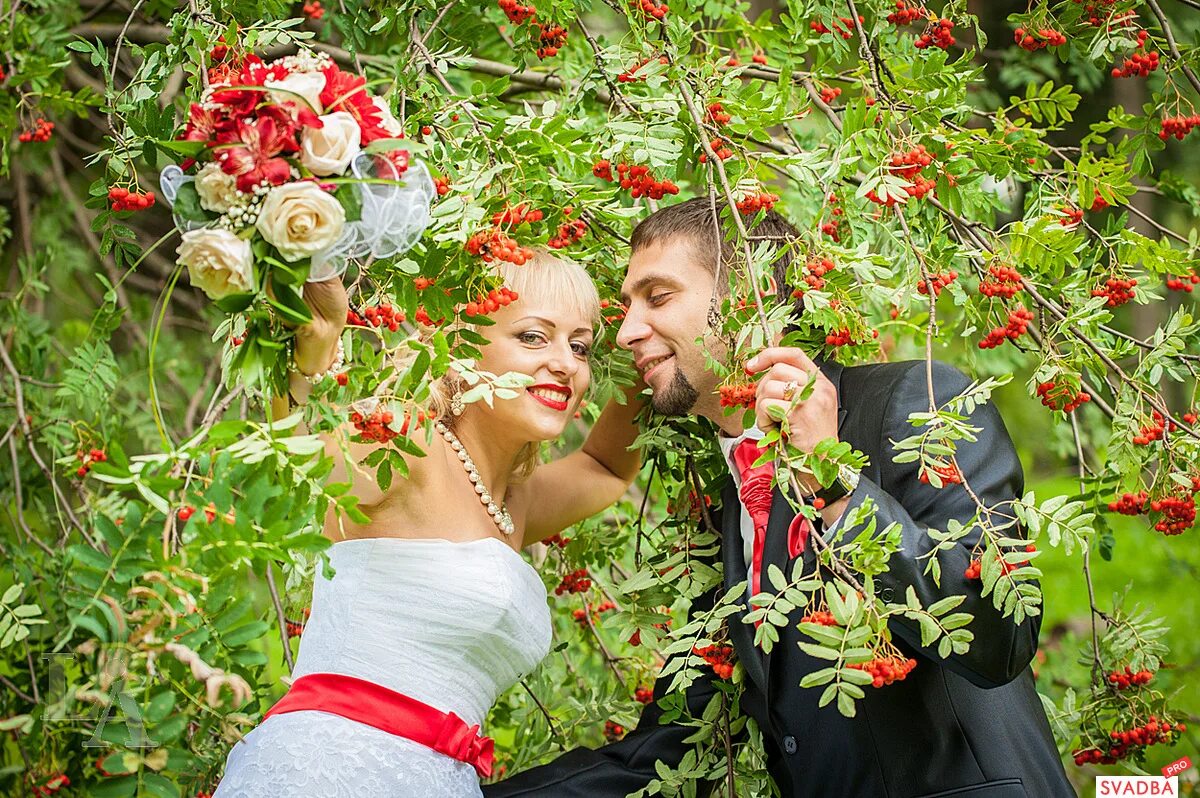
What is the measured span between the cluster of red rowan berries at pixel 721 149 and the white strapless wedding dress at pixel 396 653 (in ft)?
3.44

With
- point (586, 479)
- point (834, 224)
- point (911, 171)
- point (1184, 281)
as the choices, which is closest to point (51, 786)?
point (586, 479)

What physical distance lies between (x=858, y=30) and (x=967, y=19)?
0.37 metres

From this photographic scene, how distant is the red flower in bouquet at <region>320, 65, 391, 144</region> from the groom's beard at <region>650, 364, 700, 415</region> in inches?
44.0

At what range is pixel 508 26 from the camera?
152 inches

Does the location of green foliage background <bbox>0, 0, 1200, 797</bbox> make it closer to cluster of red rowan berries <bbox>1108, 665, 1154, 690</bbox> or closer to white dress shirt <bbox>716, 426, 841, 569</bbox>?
cluster of red rowan berries <bbox>1108, 665, 1154, 690</bbox>

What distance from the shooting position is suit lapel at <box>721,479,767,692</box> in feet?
8.37

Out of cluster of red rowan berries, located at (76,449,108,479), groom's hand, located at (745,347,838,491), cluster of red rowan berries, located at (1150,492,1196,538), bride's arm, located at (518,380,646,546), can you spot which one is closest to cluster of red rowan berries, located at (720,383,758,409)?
groom's hand, located at (745,347,838,491)

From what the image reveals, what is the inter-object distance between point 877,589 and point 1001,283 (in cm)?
77

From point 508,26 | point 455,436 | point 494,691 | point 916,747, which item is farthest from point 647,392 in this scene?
point 508,26

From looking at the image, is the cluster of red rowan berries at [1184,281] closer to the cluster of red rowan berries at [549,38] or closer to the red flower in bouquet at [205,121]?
the cluster of red rowan berries at [549,38]

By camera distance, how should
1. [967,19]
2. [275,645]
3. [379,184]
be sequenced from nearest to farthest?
1. [379,184]
2. [967,19]
3. [275,645]

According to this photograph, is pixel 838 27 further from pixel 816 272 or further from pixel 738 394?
pixel 738 394

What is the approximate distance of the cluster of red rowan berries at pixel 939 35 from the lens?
2805mm

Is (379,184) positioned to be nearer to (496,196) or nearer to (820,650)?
(496,196)
